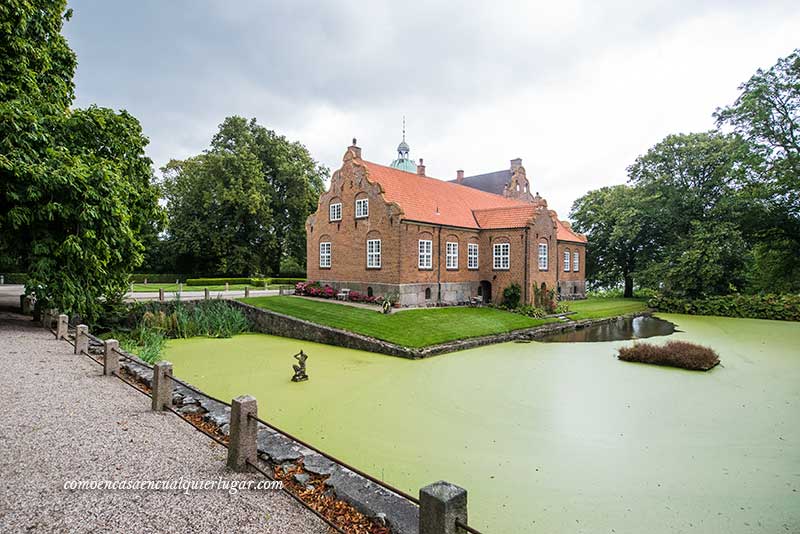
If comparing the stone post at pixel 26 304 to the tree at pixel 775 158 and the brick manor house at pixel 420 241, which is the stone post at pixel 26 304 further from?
the tree at pixel 775 158

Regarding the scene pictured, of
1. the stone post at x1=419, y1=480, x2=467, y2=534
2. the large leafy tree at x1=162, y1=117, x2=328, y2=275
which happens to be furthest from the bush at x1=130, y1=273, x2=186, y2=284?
the stone post at x1=419, y1=480, x2=467, y2=534

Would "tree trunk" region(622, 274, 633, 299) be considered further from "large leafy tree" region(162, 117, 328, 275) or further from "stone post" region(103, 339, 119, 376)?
"stone post" region(103, 339, 119, 376)

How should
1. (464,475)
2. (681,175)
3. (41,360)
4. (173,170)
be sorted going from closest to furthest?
(464,475) → (41,360) → (681,175) → (173,170)

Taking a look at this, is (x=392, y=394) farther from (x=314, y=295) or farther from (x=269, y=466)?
(x=314, y=295)

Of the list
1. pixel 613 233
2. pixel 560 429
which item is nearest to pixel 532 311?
pixel 560 429

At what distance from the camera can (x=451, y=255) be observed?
65.5ft

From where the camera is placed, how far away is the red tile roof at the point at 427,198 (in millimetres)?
19141

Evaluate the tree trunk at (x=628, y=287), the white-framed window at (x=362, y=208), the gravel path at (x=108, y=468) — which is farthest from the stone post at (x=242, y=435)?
the tree trunk at (x=628, y=287)

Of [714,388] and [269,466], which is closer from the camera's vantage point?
[269,466]

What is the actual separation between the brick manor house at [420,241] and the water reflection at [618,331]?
9.64 feet

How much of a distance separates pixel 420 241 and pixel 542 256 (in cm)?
657

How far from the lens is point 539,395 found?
8398mm

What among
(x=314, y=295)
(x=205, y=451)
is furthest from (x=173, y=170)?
(x=205, y=451)

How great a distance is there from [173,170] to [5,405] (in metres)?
34.5
